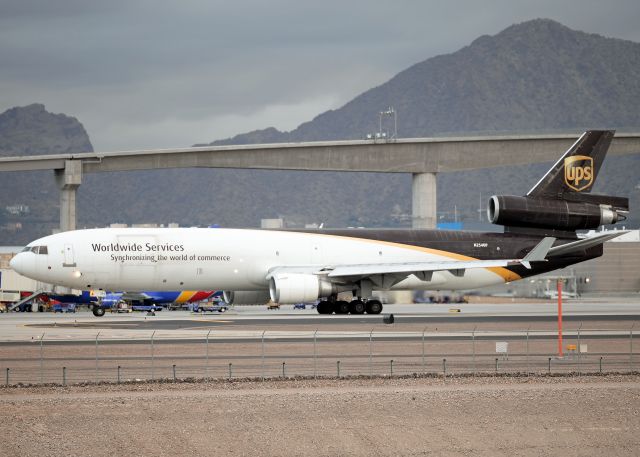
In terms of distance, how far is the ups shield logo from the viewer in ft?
211

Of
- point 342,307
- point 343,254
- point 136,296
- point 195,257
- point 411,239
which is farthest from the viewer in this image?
point 136,296

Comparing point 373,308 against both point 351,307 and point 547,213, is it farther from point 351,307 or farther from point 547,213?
point 547,213

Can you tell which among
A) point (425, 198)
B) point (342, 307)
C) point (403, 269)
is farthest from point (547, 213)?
point (425, 198)

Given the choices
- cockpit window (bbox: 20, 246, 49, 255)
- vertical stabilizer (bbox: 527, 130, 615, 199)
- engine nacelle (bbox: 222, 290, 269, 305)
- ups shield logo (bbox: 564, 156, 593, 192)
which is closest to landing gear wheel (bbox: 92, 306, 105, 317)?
cockpit window (bbox: 20, 246, 49, 255)

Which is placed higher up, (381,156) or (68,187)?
(381,156)

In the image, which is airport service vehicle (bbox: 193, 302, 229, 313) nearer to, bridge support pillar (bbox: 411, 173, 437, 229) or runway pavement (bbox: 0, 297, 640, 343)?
runway pavement (bbox: 0, 297, 640, 343)

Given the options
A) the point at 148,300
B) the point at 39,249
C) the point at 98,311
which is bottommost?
the point at 98,311

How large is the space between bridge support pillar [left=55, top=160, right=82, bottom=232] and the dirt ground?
190 feet

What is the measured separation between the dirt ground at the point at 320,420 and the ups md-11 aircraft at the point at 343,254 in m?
26.3

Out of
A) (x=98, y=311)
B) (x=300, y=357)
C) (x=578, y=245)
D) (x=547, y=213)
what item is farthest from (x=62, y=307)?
(x=300, y=357)

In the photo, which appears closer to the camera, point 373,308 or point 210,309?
point 373,308

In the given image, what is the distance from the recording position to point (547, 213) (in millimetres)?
63500

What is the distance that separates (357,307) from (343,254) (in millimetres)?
3463

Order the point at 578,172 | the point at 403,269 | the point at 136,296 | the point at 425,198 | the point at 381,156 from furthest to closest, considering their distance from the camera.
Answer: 1. the point at 425,198
2. the point at 381,156
3. the point at 136,296
4. the point at 578,172
5. the point at 403,269
